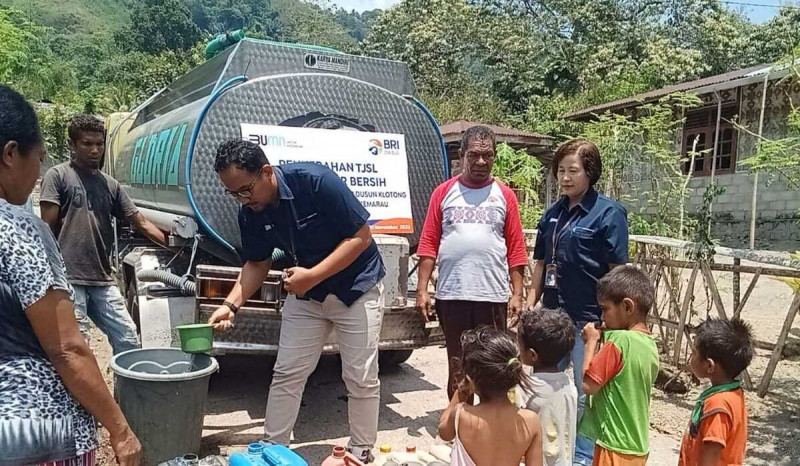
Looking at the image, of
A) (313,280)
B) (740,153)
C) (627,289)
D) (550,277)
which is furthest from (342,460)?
(740,153)

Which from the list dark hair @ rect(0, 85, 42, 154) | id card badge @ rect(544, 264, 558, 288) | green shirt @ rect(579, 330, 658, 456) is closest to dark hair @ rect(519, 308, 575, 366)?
green shirt @ rect(579, 330, 658, 456)

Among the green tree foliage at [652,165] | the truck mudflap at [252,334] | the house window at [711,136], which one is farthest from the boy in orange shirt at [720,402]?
the house window at [711,136]

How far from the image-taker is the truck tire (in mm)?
5406

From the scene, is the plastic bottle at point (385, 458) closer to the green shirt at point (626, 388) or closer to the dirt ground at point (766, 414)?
the green shirt at point (626, 388)

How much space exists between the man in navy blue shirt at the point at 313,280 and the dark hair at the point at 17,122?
133cm

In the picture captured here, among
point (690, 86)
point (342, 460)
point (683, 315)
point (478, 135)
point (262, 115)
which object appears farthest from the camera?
point (690, 86)

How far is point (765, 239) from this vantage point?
1368 centimetres

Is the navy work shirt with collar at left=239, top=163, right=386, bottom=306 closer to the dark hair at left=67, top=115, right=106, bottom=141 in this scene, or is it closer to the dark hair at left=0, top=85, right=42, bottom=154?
the dark hair at left=67, top=115, right=106, bottom=141

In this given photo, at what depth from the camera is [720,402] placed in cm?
233

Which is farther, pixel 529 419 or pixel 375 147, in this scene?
pixel 375 147

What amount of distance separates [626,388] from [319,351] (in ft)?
5.36

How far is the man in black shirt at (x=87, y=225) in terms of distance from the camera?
3875mm

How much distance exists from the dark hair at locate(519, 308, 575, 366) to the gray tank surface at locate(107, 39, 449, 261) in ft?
7.57

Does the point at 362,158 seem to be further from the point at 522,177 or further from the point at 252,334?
the point at 522,177
